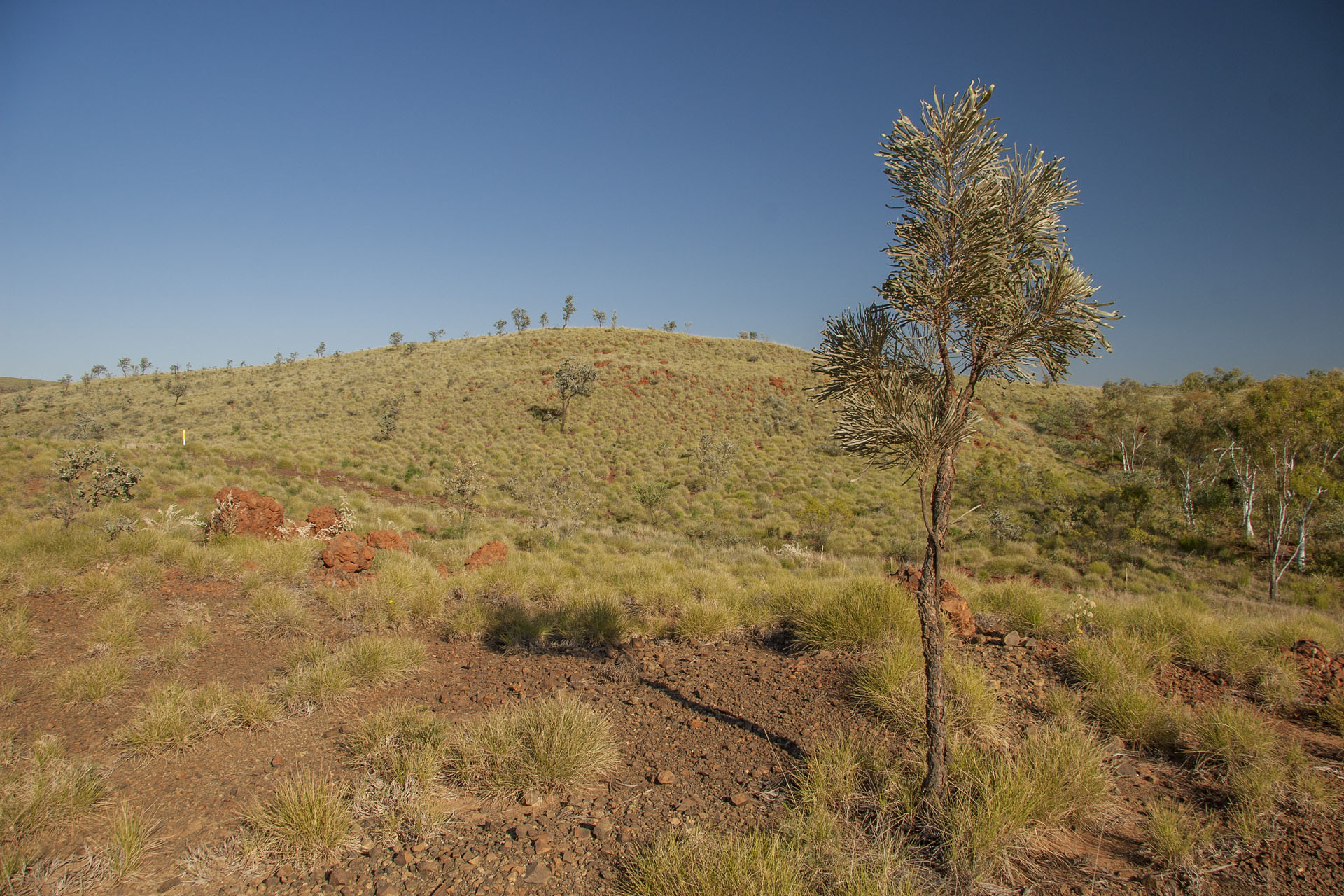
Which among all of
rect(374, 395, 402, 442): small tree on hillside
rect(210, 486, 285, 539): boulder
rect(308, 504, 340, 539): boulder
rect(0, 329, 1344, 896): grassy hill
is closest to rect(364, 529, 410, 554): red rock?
rect(0, 329, 1344, 896): grassy hill

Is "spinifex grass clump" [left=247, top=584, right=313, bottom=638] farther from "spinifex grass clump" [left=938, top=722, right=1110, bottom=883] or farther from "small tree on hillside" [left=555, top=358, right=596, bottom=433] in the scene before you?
"small tree on hillside" [left=555, top=358, right=596, bottom=433]

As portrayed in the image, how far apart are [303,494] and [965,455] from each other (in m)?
31.0

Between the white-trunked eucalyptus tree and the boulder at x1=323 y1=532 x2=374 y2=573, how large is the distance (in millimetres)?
9749

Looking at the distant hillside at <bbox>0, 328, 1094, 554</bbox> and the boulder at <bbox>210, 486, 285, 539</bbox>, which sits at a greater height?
the distant hillside at <bbox>0, 328, 1094, 554</bbox>

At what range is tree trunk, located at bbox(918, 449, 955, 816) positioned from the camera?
331 cm

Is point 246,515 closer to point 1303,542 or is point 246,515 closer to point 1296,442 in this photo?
point 1296,442

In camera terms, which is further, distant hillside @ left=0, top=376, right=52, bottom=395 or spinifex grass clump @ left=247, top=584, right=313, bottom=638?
distant hillside @ left=0, top=376, right=52, bottom=395

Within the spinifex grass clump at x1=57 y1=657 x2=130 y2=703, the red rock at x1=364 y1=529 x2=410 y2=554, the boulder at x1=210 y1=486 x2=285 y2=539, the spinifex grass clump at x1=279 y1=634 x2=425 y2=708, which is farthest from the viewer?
the red rock at x1=364 y1=529 x2=410 y2=554

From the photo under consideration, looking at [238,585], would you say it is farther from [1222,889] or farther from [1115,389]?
[1115,389]

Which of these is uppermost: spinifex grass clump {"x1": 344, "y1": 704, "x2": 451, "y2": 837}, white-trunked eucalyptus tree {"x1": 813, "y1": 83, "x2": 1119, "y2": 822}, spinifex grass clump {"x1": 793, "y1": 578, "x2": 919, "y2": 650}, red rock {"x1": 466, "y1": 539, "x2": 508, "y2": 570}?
white-trunked eucalyptus tree {"x1": 813, "y1": 83, "x2": 1119, "y2": 822}

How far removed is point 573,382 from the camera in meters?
39.8

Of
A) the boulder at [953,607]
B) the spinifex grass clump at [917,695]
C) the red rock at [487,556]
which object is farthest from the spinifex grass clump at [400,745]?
the red rock at [487,556]

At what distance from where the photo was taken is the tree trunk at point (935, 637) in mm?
3312

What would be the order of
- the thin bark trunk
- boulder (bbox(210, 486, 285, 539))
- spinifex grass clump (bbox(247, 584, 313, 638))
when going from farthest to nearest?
the thin bark trunk < boulder (bbox(210, 486, 285, 539)) < spinifex grass clump (bbox(247, 584, 313, 638))
